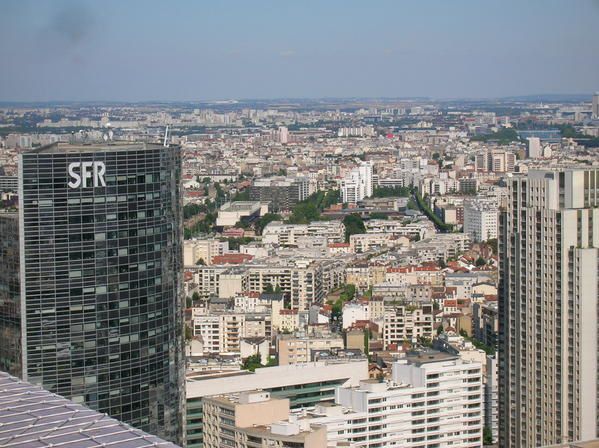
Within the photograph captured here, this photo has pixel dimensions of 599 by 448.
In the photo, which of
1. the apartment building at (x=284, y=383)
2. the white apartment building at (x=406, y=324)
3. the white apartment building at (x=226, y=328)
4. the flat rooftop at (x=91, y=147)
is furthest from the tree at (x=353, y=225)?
the flat rooftop at (x=91, y=147)

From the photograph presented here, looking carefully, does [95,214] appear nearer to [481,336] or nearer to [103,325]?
[103,325]

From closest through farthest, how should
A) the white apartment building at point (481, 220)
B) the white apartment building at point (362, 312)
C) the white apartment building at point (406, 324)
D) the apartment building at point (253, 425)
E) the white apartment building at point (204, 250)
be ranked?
the apartment building at point (253, 425), the white apartment building at point (406, 324), the white apartment building at point (362, 312), the white apartment building at point (204, 250), the white apartment building at point (481, 220)

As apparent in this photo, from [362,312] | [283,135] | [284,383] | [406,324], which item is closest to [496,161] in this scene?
[283,135]

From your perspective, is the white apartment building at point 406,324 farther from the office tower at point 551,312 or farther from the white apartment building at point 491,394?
the office tower at point 551,312

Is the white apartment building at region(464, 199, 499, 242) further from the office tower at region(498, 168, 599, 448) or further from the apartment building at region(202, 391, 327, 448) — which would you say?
the apartment building at region(202, 391, 327, 448)

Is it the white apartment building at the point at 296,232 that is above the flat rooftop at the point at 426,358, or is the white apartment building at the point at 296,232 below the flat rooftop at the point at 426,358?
below

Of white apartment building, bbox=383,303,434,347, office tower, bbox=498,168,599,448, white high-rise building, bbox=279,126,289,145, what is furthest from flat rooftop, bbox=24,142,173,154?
white high-rise building, bbox=279,126,289,145
